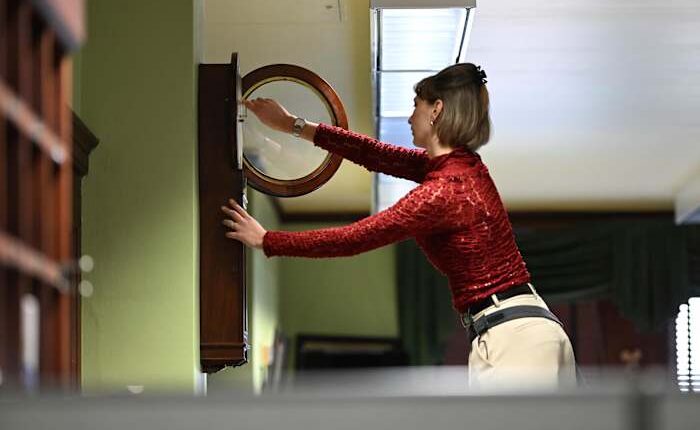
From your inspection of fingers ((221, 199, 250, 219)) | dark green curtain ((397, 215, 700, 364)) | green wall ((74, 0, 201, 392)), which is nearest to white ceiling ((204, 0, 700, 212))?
dark green curtain ((397, 215, 700, 364))

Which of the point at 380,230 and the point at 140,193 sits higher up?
the point at 140,193

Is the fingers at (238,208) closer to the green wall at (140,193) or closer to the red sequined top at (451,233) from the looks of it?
the green wall at (140,193)

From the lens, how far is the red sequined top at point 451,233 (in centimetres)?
260

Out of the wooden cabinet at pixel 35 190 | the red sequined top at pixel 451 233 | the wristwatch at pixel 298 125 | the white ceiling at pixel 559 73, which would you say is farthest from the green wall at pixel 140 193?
the wooden cabinet at pixel 35 190

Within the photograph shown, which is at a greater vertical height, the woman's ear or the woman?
the woman's ear

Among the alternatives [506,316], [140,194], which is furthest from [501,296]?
[140,194]

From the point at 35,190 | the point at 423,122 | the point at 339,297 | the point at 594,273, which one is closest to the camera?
the point at 35,190

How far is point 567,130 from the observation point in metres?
6.70

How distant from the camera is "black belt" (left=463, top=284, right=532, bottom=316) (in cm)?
266

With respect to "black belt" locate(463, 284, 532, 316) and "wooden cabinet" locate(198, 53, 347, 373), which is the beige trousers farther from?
"wooden cabinet" locate(198, 53, 347, 373)

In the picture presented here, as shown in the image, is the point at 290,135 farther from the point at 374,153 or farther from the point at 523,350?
the point at 523,350

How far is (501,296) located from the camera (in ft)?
8.73

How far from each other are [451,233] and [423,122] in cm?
30

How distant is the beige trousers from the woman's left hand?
0.53 metres
